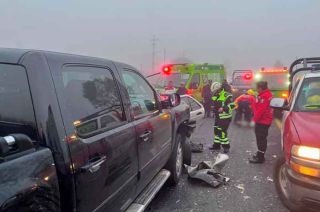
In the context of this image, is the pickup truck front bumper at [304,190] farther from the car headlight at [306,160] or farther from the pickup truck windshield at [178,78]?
the pickup truck windshield at [178,78]

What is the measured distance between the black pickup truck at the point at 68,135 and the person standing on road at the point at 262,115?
3.70 m

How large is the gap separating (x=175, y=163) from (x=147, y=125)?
63.4 inches

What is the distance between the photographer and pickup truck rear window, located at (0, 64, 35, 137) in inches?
85.5

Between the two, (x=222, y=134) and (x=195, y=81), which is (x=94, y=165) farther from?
(x=195, y=81)

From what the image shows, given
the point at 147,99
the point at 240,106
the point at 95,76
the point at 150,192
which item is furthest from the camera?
the point at 240,106

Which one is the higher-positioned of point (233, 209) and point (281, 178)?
point (281, 178)

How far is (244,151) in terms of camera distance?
796 cm

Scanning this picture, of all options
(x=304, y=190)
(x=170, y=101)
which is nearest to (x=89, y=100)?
(x=170, y=101)

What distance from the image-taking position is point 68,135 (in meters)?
2.24

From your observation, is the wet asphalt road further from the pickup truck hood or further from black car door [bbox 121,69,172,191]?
the pickup truck hood

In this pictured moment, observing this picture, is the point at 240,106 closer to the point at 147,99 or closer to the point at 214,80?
the point at 214,80

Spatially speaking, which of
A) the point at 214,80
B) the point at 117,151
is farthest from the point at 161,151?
the point at 214,80

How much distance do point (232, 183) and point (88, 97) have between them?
139 inches

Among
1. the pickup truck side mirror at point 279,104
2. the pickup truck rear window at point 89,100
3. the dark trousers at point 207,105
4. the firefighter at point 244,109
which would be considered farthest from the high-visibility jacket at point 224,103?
the dark trousers at point 207,105
